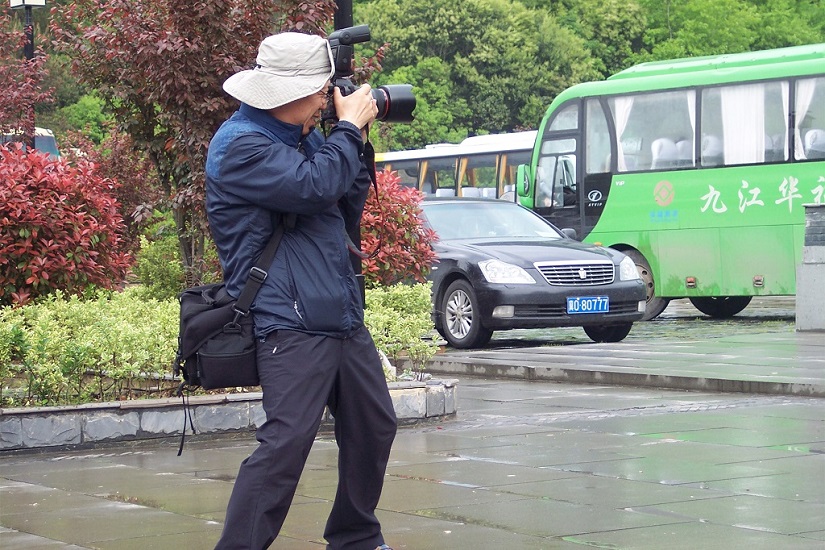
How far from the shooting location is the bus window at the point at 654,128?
70.2 ft

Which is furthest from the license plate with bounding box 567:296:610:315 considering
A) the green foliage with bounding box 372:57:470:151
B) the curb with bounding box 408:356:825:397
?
the green foliage with bounding box 372:57:470:151

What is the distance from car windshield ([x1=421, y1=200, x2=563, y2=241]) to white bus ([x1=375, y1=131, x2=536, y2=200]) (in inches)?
612

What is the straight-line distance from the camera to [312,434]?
4.48 metres

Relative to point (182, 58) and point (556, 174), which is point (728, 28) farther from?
point (182, 58)

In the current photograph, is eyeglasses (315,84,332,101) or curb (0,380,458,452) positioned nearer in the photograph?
eyeglasses (315,84,332,101)

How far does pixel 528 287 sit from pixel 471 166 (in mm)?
18455

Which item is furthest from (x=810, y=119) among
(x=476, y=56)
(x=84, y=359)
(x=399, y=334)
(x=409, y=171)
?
(x=476, y=56)

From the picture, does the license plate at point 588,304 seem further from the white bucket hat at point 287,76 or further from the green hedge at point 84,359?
the white bucket hat at point 287,76

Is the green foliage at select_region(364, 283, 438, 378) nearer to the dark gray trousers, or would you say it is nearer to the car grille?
the dark gray trousers

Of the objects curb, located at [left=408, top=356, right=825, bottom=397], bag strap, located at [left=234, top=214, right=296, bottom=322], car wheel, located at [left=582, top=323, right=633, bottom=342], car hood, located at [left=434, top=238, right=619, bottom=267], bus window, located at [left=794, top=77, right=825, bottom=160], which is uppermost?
bus window, located at [left=794, top=77, right=825, bottom=160]

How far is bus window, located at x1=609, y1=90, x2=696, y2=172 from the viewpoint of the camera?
21.4 metres

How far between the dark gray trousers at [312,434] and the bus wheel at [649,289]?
16826 millimetres

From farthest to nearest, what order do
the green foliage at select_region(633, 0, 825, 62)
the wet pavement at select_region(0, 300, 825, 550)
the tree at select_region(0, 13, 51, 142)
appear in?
the green foliage at select_region(633, 0, 825, 62), the tree at select_region(0, 13, 51, 142), the wet pavement at select_region(0, 300, 825, 550)

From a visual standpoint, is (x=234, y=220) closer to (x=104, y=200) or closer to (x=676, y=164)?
(x=104, y=200)
